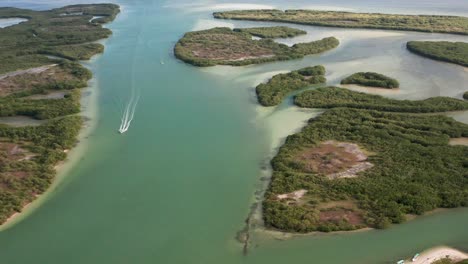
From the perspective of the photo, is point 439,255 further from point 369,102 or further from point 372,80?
point 372,80

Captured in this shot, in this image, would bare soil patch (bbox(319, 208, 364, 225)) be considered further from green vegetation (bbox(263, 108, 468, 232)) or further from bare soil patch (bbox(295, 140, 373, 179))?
bare soil patch (bbox(295, 140, 373, 179))

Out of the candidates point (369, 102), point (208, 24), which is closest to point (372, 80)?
point (369, 102)

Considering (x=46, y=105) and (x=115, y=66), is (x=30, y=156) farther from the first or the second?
(x=115, y=66)

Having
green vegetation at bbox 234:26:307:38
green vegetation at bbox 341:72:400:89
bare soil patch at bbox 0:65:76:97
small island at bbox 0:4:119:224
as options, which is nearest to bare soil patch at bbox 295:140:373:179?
green vegetation at bbox 341:72:400:89

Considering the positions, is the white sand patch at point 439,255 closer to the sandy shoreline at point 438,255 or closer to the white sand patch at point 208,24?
the sandy shoreline at point 438,255

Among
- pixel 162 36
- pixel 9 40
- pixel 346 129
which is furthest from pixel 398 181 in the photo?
pixel 9 40
